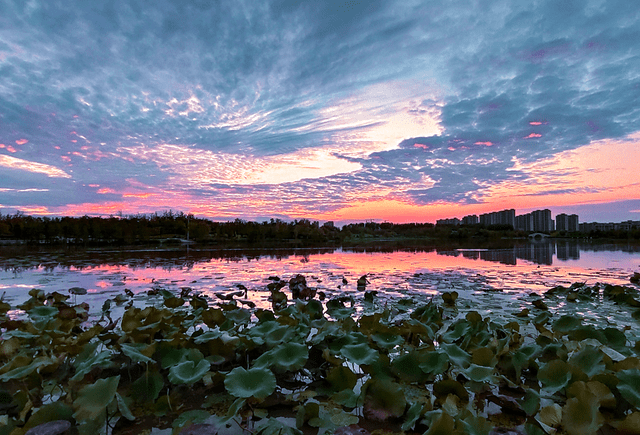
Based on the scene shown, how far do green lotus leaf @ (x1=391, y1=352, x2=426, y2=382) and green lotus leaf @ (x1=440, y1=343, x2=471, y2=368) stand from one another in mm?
244

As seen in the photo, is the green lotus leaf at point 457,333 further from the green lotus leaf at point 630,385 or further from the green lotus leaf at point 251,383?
the green lotus leaf at point 251,383

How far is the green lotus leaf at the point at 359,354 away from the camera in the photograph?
2.43 metres

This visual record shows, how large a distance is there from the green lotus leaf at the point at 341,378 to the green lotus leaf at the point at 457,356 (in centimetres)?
73

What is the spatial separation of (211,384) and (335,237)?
124 ft

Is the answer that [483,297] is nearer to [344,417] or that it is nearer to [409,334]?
[409,334]

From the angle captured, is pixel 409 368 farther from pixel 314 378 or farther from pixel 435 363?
pixel 314 378

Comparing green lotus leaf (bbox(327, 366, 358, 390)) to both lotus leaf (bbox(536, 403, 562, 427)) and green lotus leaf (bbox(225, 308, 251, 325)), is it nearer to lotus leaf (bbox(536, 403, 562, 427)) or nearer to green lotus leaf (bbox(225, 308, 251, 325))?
lotus leaf (bbox(536, 403, 562, 427))

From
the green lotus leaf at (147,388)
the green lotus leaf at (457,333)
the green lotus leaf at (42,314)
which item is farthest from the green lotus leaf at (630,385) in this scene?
the green lotus leaf at (42,314)

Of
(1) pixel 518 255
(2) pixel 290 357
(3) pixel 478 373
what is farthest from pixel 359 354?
(1) pixel 518 255

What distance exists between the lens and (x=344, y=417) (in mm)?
2020

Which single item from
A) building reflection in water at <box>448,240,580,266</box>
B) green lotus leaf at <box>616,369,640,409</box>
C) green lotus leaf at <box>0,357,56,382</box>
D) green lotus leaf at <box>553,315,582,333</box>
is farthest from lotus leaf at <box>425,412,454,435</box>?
building reflection in water at <box>448,240,580,266</box>

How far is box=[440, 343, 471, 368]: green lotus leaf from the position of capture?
2.40 metres

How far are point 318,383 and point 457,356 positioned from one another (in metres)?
1.08

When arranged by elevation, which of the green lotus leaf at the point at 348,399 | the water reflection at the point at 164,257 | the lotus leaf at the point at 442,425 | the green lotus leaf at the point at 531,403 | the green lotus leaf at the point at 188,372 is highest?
the lotus leaf at the point at 442,425
